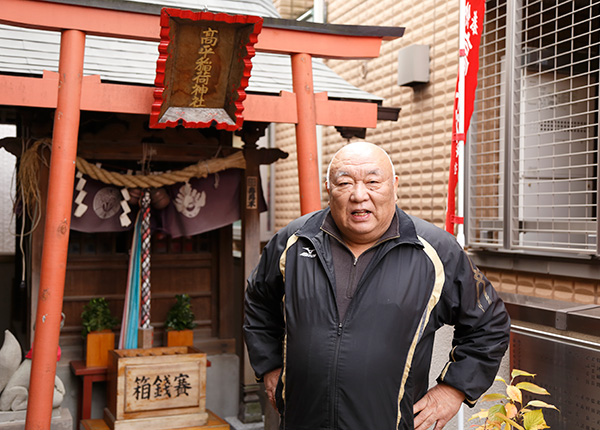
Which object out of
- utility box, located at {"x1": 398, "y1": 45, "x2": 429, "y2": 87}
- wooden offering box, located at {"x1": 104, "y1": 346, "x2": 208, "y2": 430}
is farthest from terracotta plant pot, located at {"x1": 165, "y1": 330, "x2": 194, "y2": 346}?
utility box, located at {"x1": 398, "y1": 45, "x2": 429, "y2": 87}

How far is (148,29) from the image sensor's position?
18.8ft

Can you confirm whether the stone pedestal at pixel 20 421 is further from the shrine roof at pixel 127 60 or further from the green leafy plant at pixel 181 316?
the shrine roof at pixel 127 60

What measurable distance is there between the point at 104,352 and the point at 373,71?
593 cm

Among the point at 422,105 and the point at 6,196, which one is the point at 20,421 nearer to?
the point at 6,196

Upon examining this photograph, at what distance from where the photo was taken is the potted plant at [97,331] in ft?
26.2

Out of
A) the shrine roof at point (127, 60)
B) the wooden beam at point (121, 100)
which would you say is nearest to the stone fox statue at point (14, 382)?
the wooden beam at point (121, 100)

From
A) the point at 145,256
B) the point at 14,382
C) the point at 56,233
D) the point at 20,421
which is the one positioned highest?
the point at 56,233

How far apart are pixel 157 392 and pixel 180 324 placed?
1.54 m

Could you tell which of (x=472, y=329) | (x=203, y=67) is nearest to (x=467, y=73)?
(x=203, y=67)

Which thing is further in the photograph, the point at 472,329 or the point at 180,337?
the point at 180,337

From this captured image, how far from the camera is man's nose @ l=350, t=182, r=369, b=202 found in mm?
3064

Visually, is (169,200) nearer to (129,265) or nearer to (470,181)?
(129,265)

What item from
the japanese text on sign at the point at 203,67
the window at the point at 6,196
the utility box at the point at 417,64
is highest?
the utility box at the point at 417,64

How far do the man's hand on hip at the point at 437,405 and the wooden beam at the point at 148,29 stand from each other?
3835mm
